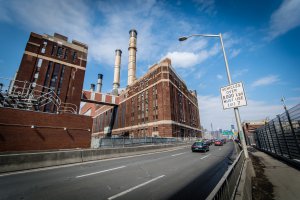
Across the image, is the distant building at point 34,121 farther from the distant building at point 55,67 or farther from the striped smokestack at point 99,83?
the striped smokestack at point 99,83

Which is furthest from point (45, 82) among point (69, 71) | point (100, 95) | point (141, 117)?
point (141, 117)

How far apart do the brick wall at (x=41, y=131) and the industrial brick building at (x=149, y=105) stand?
30.1 metres

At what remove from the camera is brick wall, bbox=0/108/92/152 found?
1329 cm

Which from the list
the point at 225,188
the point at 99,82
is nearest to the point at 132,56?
the point at 99,82

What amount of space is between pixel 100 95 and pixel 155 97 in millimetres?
19028

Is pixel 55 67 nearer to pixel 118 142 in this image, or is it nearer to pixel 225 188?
pixel 118 142

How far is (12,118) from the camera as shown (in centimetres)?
1353

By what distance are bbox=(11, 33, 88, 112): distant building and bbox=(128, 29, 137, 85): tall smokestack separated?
2249cm

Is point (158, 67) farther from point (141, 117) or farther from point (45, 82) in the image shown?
point (45, 82)

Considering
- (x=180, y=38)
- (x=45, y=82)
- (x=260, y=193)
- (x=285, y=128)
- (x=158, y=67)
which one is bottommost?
(x=260, y=193)

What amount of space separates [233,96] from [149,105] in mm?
44997

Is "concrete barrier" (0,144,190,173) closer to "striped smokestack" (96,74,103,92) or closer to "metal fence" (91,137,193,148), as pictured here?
"metal fence" (91,137,193,148)

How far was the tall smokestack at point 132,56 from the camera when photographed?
61719 mm

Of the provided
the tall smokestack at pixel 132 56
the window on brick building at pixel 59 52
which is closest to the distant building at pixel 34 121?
the window on brick building at pixel 59 52
